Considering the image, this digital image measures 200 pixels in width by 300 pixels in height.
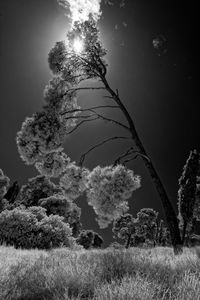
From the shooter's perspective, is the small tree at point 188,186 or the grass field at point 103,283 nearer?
the grass field at point 103,283

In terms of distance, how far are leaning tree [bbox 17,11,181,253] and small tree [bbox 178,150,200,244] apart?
2734cm

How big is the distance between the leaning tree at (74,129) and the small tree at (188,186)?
27340mm

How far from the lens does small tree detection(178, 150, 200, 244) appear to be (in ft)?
122

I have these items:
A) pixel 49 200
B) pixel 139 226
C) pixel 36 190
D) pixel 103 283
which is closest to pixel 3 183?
pixel 36 190

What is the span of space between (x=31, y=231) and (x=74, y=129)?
8.88 m

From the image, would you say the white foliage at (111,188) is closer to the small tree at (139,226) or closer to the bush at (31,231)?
the bush at (31,231)

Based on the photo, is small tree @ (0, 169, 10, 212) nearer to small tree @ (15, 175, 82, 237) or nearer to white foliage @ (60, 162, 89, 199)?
small tree @ (15, 175, 82, 237)

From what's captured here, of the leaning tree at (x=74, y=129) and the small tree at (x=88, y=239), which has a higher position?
the leaning tree at (x=74, y=129)

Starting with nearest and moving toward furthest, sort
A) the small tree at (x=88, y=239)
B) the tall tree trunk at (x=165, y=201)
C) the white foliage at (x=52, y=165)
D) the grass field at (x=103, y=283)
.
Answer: the grass field at (x=103, y=283), the tall tree trunk at (x=165, y=201), the white foliage at (x=52, y=165), the small tree at (x=88, y=239)

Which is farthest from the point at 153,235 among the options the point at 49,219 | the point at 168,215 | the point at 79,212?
the point at 168,215

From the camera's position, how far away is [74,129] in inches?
489

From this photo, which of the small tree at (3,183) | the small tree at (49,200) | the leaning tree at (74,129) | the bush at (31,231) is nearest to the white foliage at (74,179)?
the leaning tree at (74,129)

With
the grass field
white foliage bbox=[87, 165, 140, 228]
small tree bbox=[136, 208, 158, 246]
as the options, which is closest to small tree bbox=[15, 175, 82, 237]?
white foliage bbox=[87, 165, 140, 228]

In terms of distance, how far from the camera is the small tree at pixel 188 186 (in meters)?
37.2
